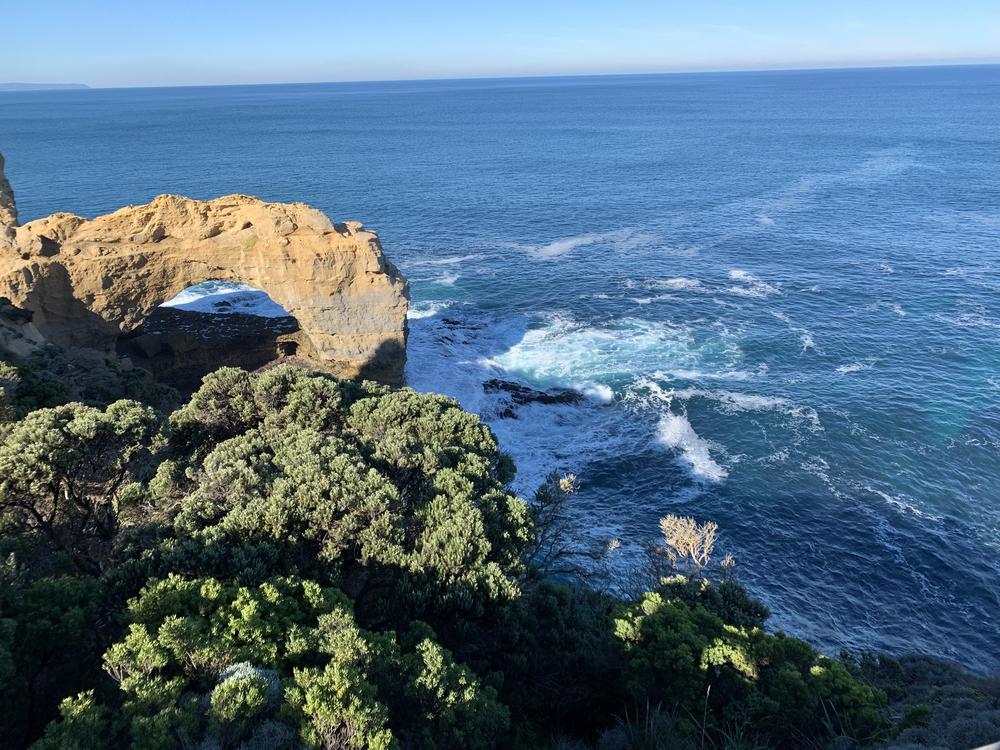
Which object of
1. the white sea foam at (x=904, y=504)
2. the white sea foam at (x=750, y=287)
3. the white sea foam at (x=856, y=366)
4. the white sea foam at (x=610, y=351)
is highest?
the white sea foam at (x=750, y=287)

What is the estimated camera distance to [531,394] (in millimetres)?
45688

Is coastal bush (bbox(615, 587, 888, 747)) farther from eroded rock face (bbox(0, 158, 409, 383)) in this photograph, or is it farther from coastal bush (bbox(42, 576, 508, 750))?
eroded rock face (bbox(0, 158, 409, 383))

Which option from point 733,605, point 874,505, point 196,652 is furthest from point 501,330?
point 196,652

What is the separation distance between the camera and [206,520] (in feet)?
54.7

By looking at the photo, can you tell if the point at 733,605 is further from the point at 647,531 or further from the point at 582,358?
the point at 582,358

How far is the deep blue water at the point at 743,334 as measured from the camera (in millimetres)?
32281

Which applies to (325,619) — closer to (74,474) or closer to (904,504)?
(74,474)

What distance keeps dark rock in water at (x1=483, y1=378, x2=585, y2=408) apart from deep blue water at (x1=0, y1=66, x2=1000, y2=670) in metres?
0.71

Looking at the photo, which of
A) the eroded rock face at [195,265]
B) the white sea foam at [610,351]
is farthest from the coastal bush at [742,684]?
the eroded rock face at [195,265]

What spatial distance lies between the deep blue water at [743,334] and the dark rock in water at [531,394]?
0.71 meters

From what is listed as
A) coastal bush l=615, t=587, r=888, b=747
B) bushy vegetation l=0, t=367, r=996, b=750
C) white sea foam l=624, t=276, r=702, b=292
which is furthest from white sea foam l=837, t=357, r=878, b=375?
coastal bush l=615, t=587, r=888, b=747

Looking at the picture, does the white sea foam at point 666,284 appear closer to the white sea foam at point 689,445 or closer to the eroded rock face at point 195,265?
the white sea foam at point 689,445

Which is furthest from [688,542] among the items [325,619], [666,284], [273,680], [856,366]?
[666,284]

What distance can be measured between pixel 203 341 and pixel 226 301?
8919 mm
